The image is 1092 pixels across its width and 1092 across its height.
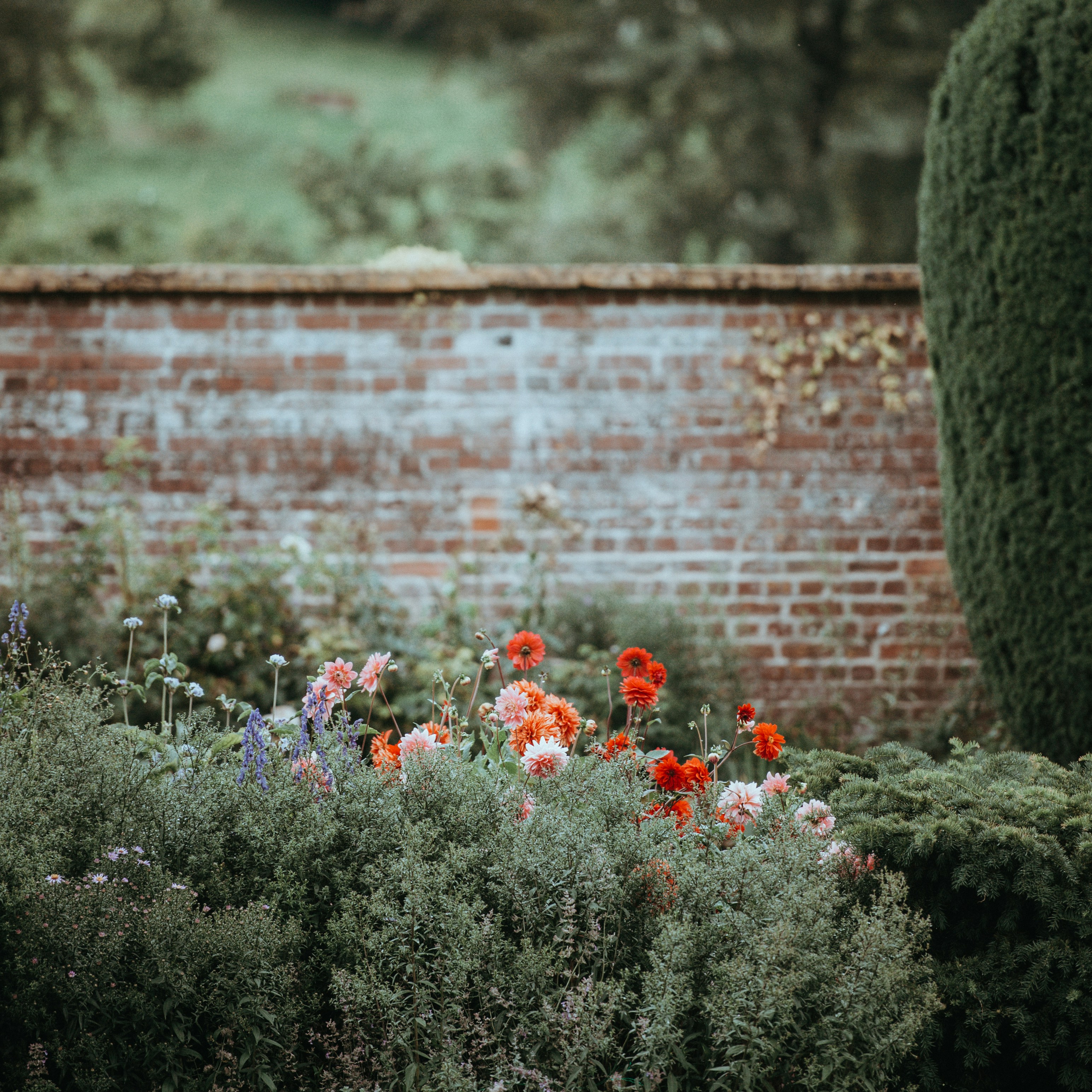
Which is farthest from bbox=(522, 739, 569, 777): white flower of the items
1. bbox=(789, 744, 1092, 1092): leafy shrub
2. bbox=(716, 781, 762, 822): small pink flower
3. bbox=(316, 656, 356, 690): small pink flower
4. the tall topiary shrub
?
the tall topiary shrub

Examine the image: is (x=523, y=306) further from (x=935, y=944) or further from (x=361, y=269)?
(x=935, y=944)

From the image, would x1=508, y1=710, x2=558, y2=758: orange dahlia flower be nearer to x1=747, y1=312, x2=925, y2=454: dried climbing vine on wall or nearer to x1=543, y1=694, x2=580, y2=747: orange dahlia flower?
x1=543, y1=694, x2=580, y2=747: orange dahlia flower

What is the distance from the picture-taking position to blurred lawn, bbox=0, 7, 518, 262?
11.4 meters

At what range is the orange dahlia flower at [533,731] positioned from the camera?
6.77 ft

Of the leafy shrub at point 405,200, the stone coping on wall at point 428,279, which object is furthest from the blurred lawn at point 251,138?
the stone coping on wall at point 428,279

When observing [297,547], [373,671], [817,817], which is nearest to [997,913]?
[817,817]

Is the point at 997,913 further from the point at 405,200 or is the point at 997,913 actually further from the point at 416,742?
the point at 405,200

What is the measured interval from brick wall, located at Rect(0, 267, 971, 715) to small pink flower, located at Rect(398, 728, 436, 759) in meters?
2.02

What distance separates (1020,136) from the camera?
10.1 ft

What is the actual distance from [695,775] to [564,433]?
94.0 inches

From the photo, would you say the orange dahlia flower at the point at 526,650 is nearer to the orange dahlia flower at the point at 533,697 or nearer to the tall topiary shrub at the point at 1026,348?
the orange dahlia flower at the point at 533,697

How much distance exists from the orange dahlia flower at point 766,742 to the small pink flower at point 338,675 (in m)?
0.94

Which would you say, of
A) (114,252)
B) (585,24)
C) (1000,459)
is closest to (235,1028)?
(1000,459)

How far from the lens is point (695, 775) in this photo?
2023 millimetres
